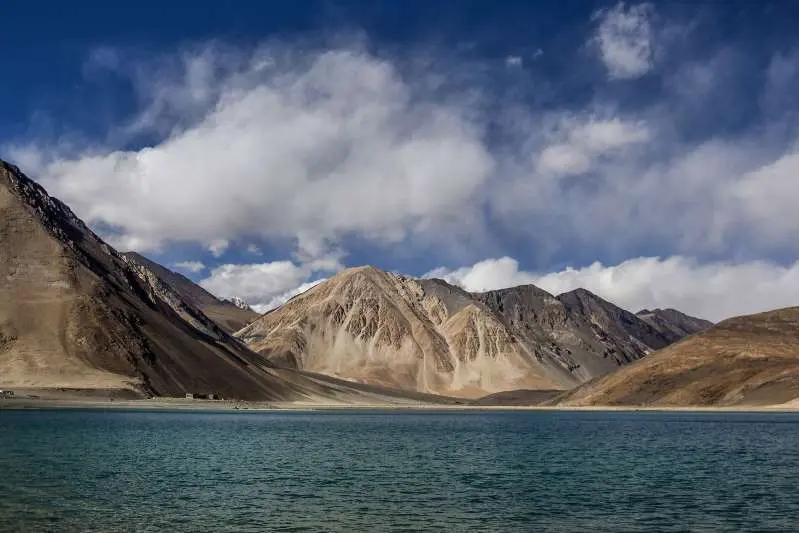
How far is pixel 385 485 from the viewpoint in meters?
48.8

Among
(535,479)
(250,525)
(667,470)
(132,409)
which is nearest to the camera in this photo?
(250,525)

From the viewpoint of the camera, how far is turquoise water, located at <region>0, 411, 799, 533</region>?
35.9 metres

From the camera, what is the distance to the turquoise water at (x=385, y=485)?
35.9 meters

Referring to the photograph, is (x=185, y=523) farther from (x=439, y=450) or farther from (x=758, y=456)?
(x=758, y=456)

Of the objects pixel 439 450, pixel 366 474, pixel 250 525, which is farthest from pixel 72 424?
pixel 250 525

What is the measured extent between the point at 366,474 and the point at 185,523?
21.6 meters

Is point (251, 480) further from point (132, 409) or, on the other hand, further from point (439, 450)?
point (132, 409)

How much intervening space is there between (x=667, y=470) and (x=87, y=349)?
166m

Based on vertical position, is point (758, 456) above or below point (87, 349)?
below

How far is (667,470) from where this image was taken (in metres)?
58.3

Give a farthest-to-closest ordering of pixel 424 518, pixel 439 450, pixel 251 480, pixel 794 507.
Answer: pixel 439 450
pixel 251 480
pixel 794 507
pixel 424 518

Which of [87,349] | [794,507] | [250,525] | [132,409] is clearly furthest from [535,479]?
[87,349]

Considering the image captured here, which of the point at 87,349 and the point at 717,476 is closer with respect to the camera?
the point at 717,476

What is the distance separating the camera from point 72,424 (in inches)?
4141
